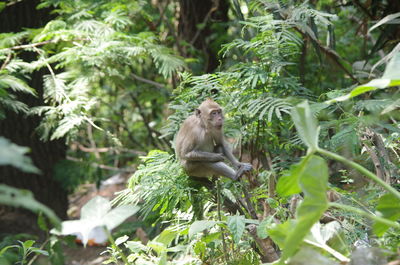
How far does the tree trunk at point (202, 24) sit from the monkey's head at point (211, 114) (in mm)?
3470

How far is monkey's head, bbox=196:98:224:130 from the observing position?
13.5 ft

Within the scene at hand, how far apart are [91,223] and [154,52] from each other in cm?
375

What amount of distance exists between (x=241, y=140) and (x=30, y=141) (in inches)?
149

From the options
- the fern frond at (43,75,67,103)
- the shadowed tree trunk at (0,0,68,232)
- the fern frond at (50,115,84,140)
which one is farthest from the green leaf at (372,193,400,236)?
the shadowed tree trunk at (0,0,68,232)

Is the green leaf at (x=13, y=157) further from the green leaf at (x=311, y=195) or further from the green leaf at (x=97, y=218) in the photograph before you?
the green leaf at (x=311, y=195)

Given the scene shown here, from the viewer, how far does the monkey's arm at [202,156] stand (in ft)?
13.8

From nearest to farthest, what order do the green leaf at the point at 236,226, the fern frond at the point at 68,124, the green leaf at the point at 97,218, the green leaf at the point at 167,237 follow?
the green leaf at the point at 97,218 < the green leaf at the point at 236,226 < the green leaf at the point at 167,237 < the fern frond at the point at 68,124

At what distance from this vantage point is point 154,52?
5395 millimetres

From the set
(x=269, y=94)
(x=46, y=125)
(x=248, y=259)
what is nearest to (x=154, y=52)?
(x=46, y=125)

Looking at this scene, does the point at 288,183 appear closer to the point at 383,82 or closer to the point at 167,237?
the point at 383,82

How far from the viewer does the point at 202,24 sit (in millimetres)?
7594

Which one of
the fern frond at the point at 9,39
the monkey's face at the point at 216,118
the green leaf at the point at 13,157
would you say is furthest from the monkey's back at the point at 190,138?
the green leaf at the point at 13,157

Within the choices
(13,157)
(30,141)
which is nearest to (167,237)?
(13,157)

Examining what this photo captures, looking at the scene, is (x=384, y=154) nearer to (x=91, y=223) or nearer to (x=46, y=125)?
(x=91, y=223)
